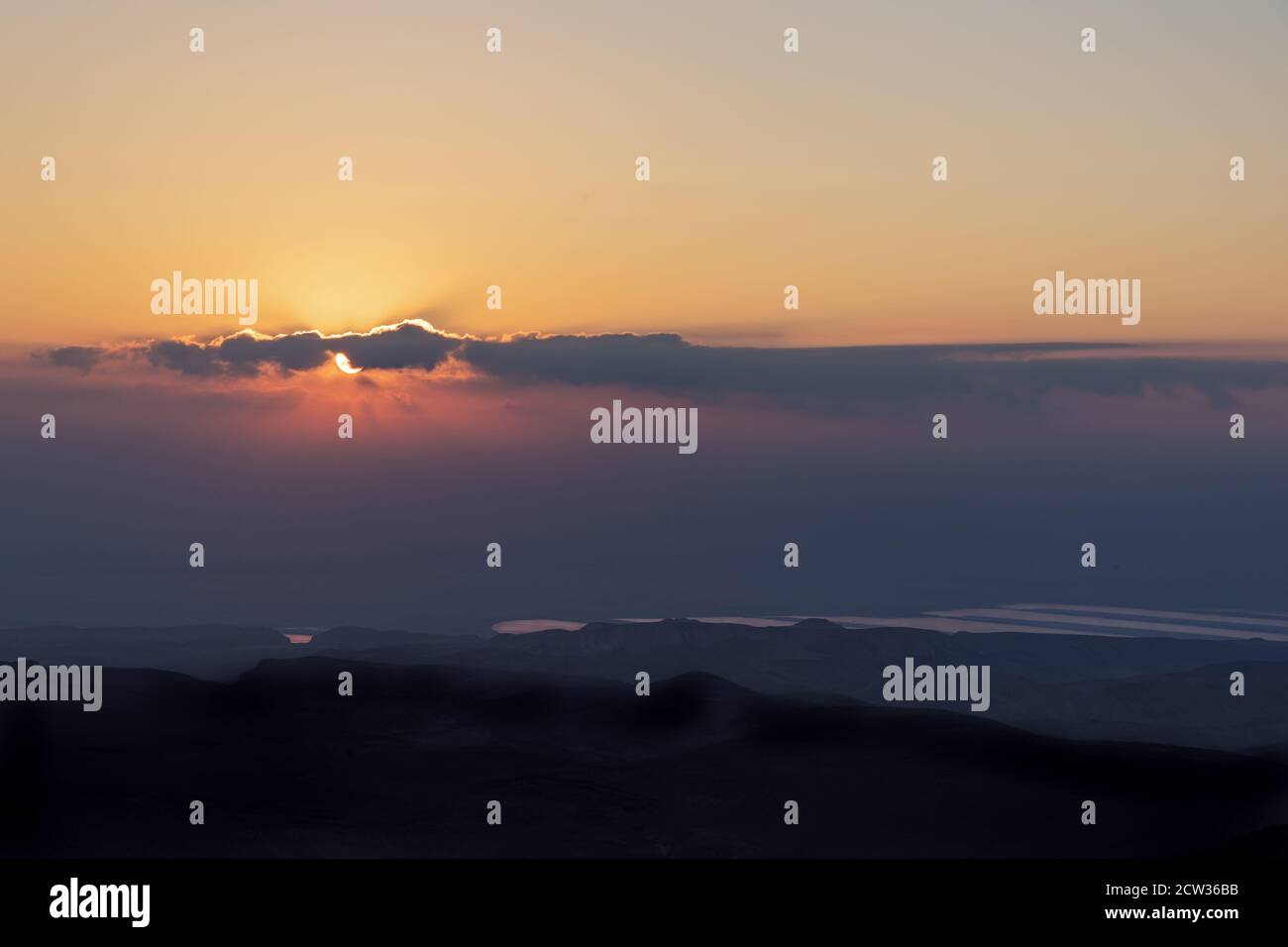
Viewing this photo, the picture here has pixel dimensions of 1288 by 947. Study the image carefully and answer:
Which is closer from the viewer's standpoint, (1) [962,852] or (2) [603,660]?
(1) [962,852]

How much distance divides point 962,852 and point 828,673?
8077cm

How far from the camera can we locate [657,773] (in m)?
98.2

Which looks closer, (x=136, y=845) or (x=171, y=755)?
(x=136, y=845)

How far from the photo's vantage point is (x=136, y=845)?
244 feet
